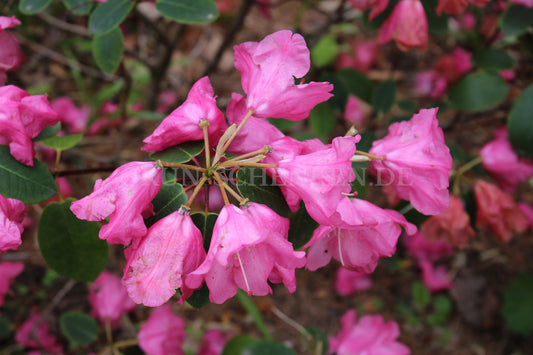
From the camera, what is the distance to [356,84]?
1.45 m

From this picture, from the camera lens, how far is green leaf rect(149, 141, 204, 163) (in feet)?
2.20

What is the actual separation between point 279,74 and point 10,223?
0.47 m

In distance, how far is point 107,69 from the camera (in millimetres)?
1075

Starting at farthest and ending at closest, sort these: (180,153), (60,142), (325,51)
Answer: (325,51) → (60,142) → (180,153)

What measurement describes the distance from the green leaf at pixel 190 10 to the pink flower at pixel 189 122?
273 millimetres

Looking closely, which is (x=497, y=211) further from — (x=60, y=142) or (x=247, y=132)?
(x=60, y=142)

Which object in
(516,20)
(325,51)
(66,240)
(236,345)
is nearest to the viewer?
(66,240)

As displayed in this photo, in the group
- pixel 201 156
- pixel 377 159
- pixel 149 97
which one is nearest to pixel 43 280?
pixel 149 97

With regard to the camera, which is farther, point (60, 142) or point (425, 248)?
point (425, 248)

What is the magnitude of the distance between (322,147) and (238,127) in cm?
14

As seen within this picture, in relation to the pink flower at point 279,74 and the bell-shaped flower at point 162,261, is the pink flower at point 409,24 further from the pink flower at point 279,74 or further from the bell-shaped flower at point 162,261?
the bell-shaped flower at point 162,261

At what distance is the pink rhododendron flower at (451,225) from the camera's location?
99 cm

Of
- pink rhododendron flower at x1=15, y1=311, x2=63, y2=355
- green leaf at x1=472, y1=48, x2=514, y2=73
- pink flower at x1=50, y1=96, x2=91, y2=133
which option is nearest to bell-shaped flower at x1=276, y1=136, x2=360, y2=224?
green leaf at x1=472, y1=48, x2=514, y2=73

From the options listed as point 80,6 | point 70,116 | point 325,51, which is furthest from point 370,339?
point 70,116
